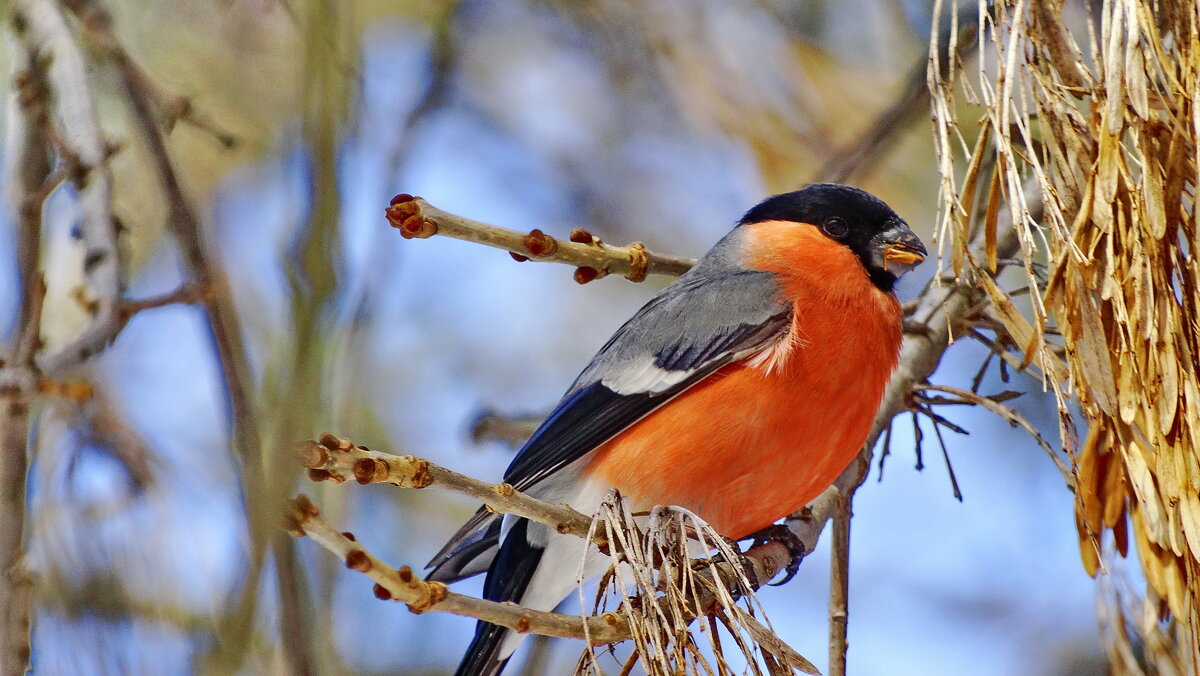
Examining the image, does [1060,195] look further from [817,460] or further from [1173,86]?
[817,460]

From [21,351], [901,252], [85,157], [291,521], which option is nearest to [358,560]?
[291,521]

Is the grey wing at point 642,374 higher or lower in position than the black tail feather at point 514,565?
higher

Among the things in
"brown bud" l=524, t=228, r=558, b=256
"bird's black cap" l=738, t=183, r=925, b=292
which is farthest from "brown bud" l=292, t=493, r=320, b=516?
"bird's black cap" l=738, t=183, r=925, b=292

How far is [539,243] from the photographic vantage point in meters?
1.95

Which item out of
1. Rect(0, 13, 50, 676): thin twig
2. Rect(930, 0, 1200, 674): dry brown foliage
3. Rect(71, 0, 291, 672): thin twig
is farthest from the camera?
Rect(0, 13, 50, 676): thin twig

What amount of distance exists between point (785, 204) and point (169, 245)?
1.56 metres

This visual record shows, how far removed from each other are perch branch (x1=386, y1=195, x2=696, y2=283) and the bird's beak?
0.49 m

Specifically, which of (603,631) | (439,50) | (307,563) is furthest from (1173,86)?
(439,50)

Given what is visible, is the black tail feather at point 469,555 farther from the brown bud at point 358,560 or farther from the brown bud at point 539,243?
the brown bud at point 358,560

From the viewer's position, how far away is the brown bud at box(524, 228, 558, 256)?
1.93m

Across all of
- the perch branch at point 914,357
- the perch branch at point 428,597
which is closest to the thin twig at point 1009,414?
the perch branch at point 914,357

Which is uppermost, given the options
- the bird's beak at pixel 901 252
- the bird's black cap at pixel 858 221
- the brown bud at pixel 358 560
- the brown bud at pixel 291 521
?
the bird's black cap at pixel 858 221

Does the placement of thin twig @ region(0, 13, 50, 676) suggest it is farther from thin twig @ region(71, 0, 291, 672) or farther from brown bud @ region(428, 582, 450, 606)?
brown bud @ region(428, 582, 450, 606)

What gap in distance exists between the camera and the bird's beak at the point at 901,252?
2.61 metres
